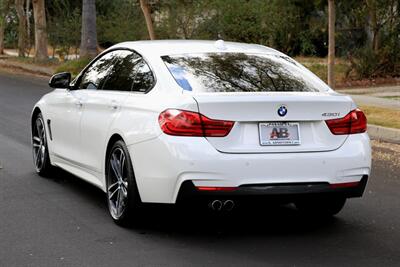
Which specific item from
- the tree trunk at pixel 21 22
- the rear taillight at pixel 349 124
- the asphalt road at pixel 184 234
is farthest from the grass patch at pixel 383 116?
the tree trunk at pixel 21 22

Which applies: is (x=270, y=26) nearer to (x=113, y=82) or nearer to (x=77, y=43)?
(x=77, y=43)

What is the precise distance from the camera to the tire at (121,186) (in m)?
6.38

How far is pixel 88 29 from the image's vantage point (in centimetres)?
2670

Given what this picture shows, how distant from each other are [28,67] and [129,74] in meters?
24.3

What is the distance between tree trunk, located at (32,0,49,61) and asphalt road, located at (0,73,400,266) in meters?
22.2

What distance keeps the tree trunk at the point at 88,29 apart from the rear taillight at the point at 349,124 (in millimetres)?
21061

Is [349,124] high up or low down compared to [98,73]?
down

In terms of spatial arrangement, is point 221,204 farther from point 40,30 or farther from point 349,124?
point 40,30

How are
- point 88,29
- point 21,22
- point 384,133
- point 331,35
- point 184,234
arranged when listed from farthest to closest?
point 21,22 → point 88,29 → point 331,35 → point 384,133 → point 184,234

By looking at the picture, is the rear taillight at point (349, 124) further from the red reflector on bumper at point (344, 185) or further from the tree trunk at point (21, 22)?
the tree trunk at point (21, 22)

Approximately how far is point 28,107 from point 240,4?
10.9 meters

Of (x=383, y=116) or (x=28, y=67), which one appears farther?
(x=28, y=67)

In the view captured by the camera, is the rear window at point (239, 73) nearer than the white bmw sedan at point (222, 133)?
No

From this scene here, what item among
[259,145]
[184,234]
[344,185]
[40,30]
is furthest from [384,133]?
[40,30]
